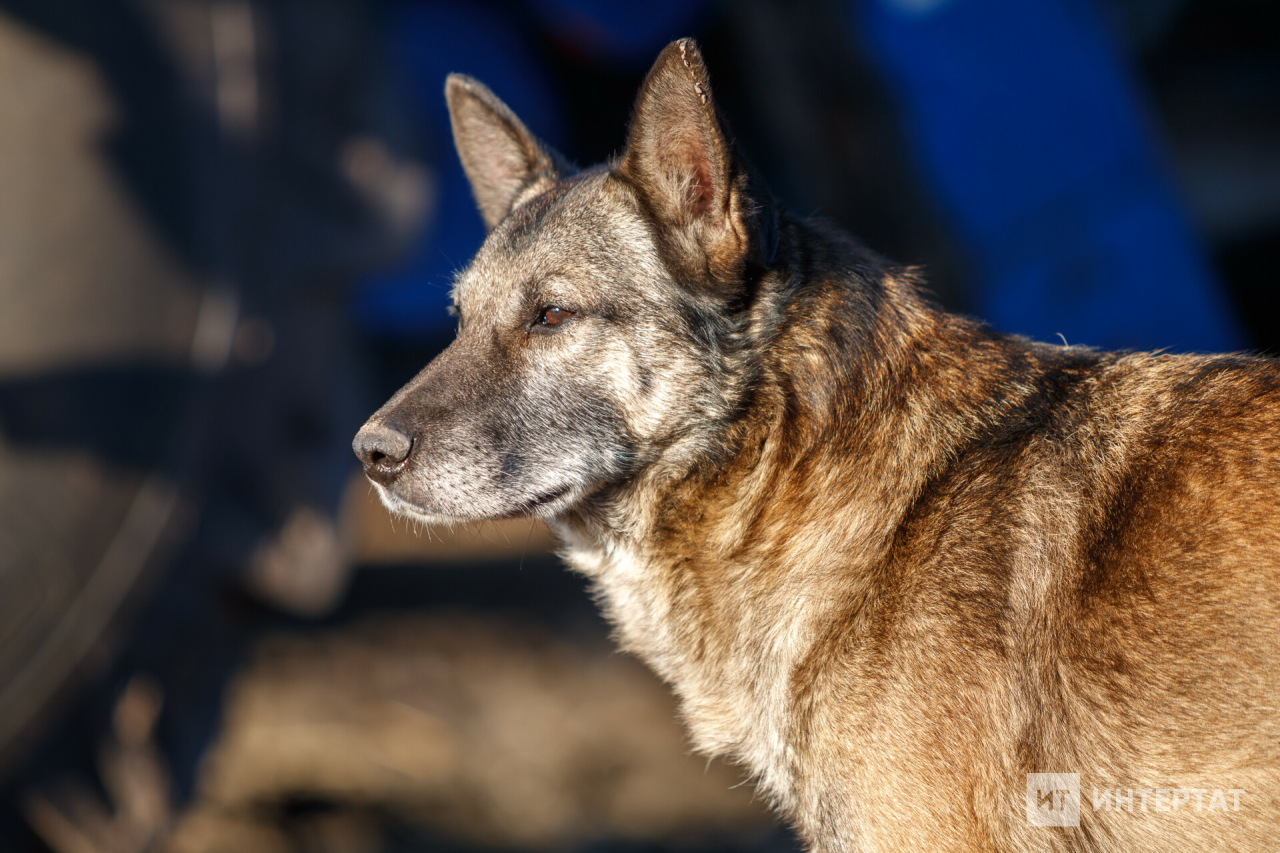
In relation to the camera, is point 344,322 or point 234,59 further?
point 344,322

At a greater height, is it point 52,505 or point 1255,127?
point 1255,127

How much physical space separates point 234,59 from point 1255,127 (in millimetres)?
5878

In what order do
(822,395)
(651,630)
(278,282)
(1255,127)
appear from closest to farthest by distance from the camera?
(822,395), (651,630), (278,282), (1255,127)

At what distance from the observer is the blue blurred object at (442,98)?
5961 mm

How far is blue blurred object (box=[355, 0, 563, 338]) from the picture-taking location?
5.96m

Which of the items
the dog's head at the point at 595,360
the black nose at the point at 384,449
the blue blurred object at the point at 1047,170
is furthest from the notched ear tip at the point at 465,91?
the blue blurred object at the point at 1047,170

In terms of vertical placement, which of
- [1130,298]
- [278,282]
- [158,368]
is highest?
[1130,298]

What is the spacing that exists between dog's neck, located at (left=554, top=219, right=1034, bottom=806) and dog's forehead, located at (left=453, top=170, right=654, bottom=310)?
0.46 metres

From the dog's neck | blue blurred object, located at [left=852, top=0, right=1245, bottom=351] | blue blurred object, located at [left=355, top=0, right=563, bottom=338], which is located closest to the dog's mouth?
the dog's neck

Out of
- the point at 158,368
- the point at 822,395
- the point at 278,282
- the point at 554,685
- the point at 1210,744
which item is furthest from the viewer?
the point at 554,685

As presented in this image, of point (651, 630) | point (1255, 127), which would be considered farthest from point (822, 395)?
point (1255, 127)

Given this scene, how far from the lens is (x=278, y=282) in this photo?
12.4ft

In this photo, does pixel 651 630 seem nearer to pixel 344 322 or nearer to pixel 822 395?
pixel 822 395

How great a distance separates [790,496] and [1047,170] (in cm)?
328
